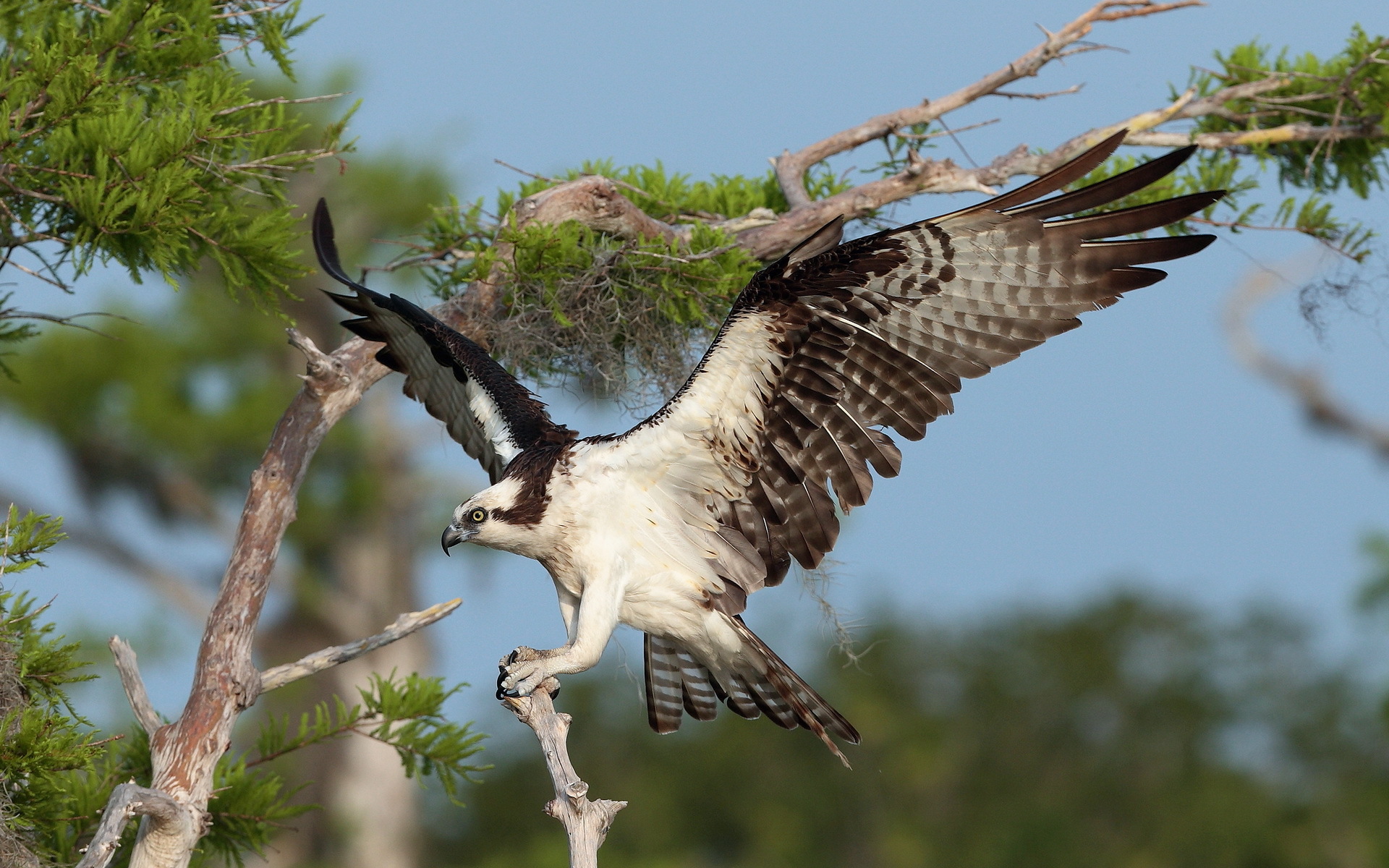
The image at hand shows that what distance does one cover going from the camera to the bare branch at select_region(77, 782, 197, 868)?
148 inches

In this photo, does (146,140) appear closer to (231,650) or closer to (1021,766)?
(231,650)

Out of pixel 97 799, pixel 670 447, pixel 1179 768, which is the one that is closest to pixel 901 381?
pixel 670 447

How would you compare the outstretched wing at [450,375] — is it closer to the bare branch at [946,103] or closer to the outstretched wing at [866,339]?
the outstretched wing at [866,339]

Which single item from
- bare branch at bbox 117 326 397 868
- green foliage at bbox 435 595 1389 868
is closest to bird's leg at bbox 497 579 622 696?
bare branch at bbox 117 326 397 868

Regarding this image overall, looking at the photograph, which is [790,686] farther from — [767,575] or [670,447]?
[670,447]

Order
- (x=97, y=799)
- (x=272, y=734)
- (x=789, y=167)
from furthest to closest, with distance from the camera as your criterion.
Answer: (x=789, y=167) → (x=272, y=734) → (x=97, y=799)

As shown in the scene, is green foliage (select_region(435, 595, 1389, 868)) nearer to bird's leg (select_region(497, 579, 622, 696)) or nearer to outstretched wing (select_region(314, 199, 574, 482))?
outstretched wing (select_region(314, 199, 574, 482))

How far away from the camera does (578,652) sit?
14.0 ft

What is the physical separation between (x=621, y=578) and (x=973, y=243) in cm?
164

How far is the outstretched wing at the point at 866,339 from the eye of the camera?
4133mm

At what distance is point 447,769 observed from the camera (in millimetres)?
5051

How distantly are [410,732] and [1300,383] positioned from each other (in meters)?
13.1

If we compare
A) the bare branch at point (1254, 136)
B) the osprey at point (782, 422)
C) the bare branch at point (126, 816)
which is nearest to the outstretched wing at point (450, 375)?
the osprey at point (782, 422)

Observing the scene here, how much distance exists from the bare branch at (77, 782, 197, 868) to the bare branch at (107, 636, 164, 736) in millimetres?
397
